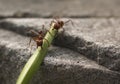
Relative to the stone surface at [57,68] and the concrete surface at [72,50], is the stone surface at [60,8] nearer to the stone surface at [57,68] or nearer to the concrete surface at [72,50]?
the concrete surface at [72,50]

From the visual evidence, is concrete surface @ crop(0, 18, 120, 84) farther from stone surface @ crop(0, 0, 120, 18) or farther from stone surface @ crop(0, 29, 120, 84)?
stone surface @ crop(0, 0, 120, 18)

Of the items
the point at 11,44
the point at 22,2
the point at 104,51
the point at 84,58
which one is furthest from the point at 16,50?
the point at 22,2

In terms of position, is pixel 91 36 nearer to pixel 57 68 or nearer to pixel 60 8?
pixel 57 68

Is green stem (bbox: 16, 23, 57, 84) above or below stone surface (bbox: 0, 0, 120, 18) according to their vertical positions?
above

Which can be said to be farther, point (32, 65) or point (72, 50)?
point (72, 50)

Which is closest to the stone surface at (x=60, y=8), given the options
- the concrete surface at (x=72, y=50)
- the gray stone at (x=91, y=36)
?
the concrete surface at (x=72, y=50)

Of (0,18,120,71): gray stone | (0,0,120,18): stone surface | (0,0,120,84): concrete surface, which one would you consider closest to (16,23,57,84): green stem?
(0,0,120,84): concrete surface

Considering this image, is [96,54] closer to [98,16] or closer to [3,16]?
[98,16]

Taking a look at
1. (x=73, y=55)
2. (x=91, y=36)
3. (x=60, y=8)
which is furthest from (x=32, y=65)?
(x=60, y=8)

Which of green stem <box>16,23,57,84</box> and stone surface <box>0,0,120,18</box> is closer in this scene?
green stem <box>16,23,57,84</box>
